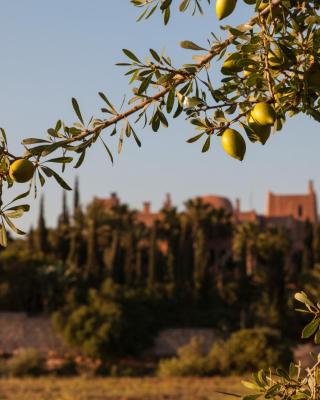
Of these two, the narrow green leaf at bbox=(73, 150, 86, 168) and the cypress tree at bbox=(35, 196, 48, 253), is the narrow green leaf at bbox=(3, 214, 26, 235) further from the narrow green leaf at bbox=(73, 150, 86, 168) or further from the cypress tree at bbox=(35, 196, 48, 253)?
the cypress tree at bbox=(35, 196, 48, 253)

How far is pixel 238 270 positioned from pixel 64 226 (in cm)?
1092

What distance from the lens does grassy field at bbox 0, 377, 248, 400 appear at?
25.1 meters

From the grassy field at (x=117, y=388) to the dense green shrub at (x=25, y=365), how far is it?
1317 mm

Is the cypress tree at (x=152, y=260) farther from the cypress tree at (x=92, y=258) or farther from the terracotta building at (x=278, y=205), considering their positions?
the terracotta building at (x=278, y=205)

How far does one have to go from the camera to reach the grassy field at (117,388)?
82.4 ft

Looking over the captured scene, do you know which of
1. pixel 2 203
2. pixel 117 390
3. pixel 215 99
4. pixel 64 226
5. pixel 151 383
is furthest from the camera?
pixel 64 226

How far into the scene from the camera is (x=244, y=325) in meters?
36.4

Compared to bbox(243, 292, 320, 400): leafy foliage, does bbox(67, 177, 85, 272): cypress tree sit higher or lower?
higher

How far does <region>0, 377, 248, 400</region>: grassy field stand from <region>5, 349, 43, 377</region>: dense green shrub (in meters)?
1.32

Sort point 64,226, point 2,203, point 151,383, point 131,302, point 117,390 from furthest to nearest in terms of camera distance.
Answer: point 64,226 → point 131,302 → point 151,383 → point 117,390 → point 2,203

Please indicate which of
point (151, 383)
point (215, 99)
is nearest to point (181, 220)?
point (151, 383)

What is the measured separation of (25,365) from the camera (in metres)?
32.3

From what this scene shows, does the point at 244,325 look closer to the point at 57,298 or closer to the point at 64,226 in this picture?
the point at 57,298

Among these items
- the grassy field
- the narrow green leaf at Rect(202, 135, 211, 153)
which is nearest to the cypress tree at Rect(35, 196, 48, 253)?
the grassy field
